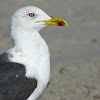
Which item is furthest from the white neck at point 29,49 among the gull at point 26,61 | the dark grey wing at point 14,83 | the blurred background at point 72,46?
the blurred background at point 72,46

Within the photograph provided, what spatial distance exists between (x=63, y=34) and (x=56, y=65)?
2450mm

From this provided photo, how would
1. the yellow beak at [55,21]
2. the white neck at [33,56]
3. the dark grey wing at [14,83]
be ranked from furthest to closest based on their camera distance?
the yellow beak at [55,21]
the white neck at [33,56]
the dark grey wing at [14,83]

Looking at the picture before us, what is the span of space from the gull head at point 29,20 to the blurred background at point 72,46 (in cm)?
171

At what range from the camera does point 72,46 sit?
8992 mm

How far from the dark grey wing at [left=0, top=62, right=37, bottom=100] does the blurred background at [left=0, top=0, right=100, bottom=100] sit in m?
1.67

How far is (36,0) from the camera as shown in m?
13.3

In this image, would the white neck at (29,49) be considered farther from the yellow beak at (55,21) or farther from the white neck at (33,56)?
the yellow beak at (55,21)

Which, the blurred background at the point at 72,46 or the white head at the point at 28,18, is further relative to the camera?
the blurred background at the point at 72,46

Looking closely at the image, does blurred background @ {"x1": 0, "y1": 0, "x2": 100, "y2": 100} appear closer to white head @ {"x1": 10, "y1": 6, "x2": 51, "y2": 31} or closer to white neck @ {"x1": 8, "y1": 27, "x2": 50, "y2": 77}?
white neck @ {"x1": 8, "y1": 27, "x2": 50, "y2": 77}

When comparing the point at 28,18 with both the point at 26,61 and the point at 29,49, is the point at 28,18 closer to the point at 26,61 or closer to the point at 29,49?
the point at 29,49

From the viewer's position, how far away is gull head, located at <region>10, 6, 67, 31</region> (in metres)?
4.55

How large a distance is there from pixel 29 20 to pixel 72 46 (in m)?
4.48

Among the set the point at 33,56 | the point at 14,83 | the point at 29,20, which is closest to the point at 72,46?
the point at 29,20

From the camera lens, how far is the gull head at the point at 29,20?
4555mm
